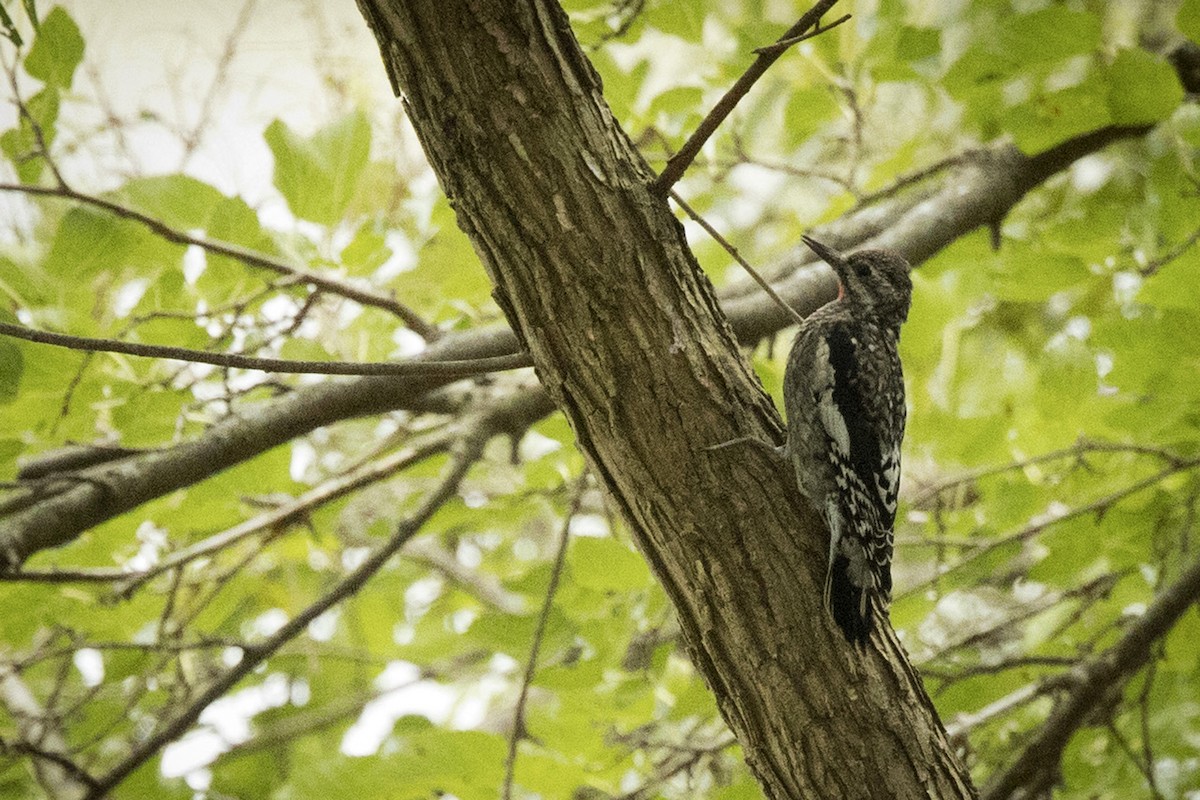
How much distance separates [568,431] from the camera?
266 centimetres

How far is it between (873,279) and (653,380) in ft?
4.68

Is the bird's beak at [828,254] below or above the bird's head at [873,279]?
above

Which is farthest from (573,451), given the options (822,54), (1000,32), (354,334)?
(1000,32)

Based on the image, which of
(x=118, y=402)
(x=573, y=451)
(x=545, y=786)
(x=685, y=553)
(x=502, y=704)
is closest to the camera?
(x=685, y=553)

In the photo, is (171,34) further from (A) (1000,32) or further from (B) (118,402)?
(A) (1000,32)

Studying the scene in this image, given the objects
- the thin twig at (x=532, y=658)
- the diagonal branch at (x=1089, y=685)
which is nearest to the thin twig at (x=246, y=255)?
the thin twig at (x=532, y=658)

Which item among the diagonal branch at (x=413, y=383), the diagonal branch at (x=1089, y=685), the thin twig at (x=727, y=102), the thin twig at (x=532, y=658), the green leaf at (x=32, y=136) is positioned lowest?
the diagonal branch at (x=1089, y=685)

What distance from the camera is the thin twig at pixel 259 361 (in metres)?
1.60

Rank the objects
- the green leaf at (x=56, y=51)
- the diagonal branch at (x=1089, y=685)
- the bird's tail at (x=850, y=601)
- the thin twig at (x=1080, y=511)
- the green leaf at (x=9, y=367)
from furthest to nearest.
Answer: the diagonal branch at (x=1089, y=685)
the thin twig at (x=1080, y=511)
the green leaf at (x=56, y=51)
the green leaf at (x=9, y=367)
the bird's tail at (x=850, y=601)

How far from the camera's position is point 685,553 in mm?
1808

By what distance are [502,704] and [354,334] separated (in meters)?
2.27

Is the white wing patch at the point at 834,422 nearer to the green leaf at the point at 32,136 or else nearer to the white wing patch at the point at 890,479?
the white wing patch at the point at 890,479

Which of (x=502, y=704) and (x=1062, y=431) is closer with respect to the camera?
(x=1062, y=431)

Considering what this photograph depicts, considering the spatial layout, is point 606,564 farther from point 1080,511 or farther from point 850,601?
point 1080,511
